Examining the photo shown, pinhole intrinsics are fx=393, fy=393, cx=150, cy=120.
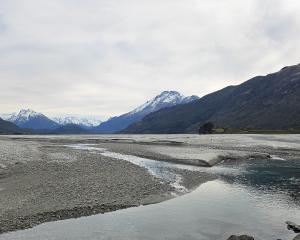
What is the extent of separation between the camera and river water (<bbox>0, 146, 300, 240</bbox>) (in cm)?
2683

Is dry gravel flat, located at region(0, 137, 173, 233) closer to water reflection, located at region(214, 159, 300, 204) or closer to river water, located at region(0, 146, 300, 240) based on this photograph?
river water, located at region(0, 146, 300, 240)

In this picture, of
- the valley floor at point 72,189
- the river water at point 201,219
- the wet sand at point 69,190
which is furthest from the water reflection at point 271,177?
the wet sand at point 69,190

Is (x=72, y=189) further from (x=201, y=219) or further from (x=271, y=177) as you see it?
(x=271, y=177)

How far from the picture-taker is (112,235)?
26688mm

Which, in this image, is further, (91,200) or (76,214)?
(91,200)

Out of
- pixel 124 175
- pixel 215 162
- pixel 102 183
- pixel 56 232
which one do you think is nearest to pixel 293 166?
pixel 215 162

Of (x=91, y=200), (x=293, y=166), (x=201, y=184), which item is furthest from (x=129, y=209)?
(x=293, y=166)

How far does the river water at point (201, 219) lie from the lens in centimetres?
2683

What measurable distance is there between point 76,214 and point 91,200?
4.29 metres

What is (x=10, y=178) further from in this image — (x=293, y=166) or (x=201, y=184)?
(x=293, y=166)

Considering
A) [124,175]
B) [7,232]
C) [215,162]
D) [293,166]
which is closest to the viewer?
[7,232]

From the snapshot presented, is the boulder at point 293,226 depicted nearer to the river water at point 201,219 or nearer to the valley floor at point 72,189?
the river water at point 201,219

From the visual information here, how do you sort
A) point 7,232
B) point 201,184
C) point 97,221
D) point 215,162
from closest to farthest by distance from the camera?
point 7,232
point 97,221
point 201,184
point 215,162

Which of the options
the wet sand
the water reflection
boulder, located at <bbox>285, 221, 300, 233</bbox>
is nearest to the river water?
the water reflection
